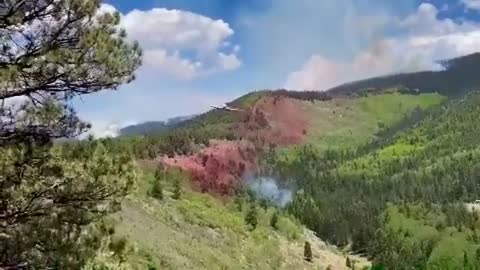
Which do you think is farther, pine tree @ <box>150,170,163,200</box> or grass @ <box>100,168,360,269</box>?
pine tree @ <box>150,170,163,200</box>

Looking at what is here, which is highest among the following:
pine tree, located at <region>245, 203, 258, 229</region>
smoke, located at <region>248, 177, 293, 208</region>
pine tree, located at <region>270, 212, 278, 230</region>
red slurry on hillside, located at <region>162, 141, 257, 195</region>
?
red slurry on hillside, located at <region>162, 141, 257, 195</region>

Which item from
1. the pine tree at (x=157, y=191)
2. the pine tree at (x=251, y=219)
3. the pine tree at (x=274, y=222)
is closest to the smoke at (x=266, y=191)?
the pine tree at (x=274, y=222)

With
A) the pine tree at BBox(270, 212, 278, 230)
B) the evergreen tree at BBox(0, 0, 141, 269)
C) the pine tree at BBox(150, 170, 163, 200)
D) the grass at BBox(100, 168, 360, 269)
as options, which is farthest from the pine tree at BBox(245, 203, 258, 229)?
the evergreen tree at BBox(0, 0, 141, 269)

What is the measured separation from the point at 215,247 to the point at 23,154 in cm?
5285

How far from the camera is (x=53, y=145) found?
1695 centimetres

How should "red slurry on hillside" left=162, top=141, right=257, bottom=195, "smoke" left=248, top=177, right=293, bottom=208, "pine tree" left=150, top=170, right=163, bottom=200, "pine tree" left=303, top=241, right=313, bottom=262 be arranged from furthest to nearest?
"smoke" left=248, top=177, right=293, bottom=208 < "red slurry on hillside" left=162, top=141, right=257, bottom=195 < "pine tree" left=303, top=241, right=313, bottom=262 < "pine tree" left=150, top=170, right=163, bottom=200

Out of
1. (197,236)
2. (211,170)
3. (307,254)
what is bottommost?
(307,254)

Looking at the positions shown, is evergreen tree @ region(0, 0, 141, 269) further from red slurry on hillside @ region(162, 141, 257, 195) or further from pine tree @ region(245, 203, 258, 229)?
red slurry on hillside @ region(162, 141, 257, 195)

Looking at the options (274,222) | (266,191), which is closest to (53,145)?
(274,222)

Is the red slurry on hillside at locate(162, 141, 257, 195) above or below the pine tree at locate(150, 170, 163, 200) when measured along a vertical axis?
below

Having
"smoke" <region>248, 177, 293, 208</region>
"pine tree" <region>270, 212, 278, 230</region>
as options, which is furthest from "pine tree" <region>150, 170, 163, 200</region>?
"smoke" <region>248, 177, 293, 208</region>

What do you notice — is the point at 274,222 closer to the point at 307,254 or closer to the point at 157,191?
the point at 307,254

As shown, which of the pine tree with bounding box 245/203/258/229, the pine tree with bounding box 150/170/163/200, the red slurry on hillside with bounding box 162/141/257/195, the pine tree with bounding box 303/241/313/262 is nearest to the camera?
the pine tree with bounding box 150/170/163/200

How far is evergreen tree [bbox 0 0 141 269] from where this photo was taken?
16031 millimetres
